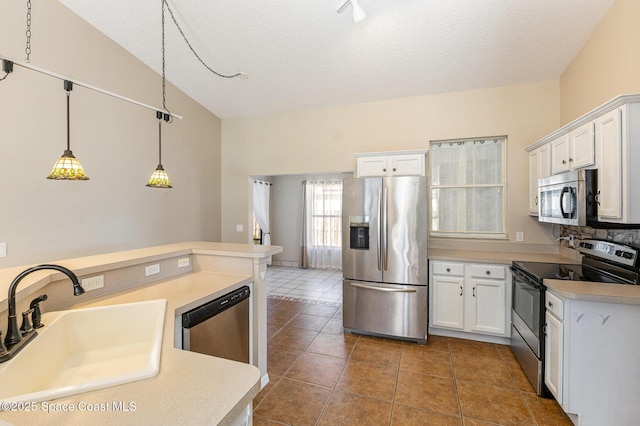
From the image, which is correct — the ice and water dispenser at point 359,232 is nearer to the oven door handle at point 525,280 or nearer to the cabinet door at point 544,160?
the oven door handle at point 525,280

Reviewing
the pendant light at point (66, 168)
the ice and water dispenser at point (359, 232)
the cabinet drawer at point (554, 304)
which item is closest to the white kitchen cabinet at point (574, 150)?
the cabinet drawer at point (554, 304)

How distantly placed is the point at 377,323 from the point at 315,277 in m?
2.99

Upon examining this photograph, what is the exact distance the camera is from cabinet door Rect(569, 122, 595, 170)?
2.20m

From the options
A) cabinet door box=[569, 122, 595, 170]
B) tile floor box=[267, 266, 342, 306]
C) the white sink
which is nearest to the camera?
the white sink

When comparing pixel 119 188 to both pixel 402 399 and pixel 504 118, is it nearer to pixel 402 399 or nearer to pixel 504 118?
pixel 402 399

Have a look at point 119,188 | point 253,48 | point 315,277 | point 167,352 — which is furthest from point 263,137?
point 167,352

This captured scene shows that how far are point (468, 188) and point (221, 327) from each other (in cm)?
334

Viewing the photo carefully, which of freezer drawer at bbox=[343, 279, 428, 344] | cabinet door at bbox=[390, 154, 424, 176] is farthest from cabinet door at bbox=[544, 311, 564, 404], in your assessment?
cabinet door at bbox=[390, 154, 424, 176]

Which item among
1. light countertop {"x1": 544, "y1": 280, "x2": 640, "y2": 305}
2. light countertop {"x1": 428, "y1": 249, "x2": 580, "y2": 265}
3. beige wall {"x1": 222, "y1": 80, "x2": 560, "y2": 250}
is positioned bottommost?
light countertop {"x1": 544, "y1": 280, "x2": 640, "y2": 305}

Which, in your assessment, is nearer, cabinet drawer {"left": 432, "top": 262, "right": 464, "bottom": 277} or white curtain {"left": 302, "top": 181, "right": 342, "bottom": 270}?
cabinet drawer {"left": 432, "top": 262, "right": 464, "bottom": 277}

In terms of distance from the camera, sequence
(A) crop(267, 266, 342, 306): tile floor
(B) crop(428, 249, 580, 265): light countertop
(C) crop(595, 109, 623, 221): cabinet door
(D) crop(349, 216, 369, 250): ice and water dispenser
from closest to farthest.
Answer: (C) crop(595, 109, 623, 221): cabinet door, (B) crop(428, 249, 580, 265): light countertop, (D) crop(349, 216, 369, 250): ice and water dispenser, (A) crop(267, 266, 342, 306): tile floor

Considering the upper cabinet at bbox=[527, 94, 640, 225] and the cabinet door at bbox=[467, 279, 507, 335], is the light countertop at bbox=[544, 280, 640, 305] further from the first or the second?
the cabinet door at bbox=[467, 279, 507, 335]

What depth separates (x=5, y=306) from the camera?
1121 mm

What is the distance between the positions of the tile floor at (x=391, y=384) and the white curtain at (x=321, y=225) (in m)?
3.46
